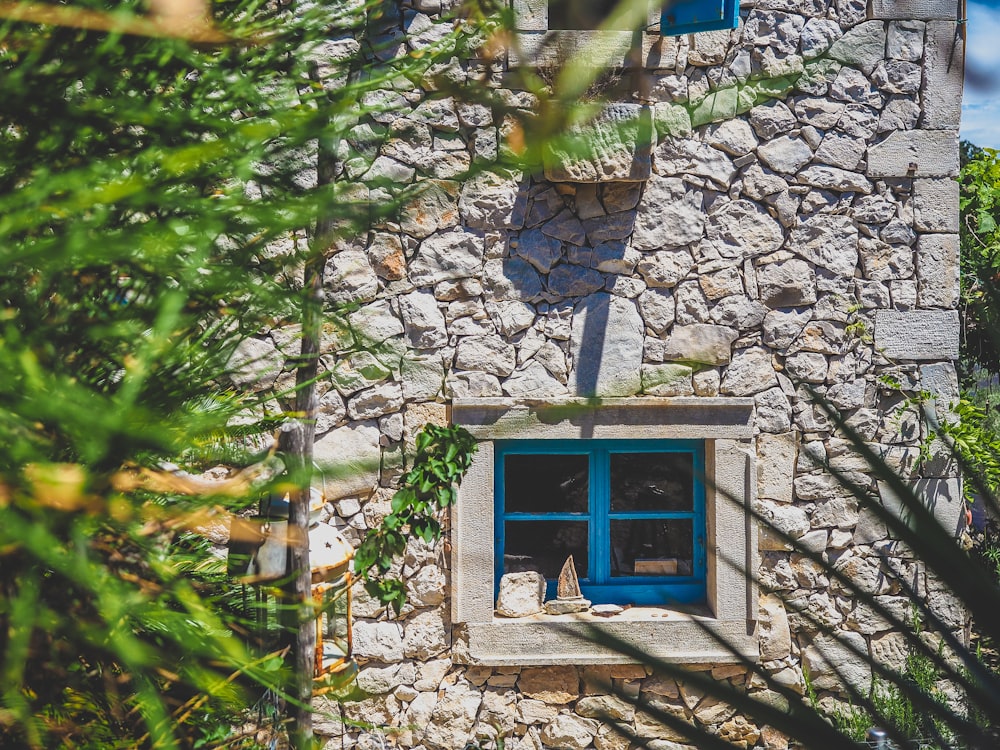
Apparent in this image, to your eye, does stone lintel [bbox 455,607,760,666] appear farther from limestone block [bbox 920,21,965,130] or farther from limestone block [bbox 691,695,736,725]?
limestone block [bbox 920,21,965,130]

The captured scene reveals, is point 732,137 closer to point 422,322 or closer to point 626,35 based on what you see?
point 626,35

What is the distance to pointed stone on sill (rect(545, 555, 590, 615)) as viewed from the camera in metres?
3.53

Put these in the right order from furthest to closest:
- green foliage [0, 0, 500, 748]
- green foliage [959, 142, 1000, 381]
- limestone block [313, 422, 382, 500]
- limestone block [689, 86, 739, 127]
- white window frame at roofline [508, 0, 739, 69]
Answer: green foliage [959, 142, 1000, 381] → limestone block [313, 422, 382, 500] → limestone block [689, 86, 739, 127] → white window frame at roofline [508, 0, 739, 69] → green foliage [0, 0, 500, 748]

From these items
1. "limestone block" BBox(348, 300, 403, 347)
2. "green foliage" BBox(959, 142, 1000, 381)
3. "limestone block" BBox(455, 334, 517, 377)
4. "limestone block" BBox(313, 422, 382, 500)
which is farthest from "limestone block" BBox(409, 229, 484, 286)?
"green foliage" BBox(959, 142, 1000, 381)

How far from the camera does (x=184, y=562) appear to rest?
1.15 m

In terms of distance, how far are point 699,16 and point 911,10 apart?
113 centimetres

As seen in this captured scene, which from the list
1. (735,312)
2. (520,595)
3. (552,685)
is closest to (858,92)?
(735,312)

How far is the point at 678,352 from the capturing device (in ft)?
11.6

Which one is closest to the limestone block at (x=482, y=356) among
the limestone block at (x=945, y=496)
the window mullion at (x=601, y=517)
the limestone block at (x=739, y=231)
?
the window mullion at (x=601, y=517)

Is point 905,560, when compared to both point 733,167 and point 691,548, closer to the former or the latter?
point 691,548

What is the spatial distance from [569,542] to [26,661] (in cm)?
308

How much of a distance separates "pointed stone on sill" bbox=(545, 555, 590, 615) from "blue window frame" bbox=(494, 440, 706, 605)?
86 mm

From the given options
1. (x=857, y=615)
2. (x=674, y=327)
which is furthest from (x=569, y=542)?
(x=857, y=615)

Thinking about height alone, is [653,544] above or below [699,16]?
below
